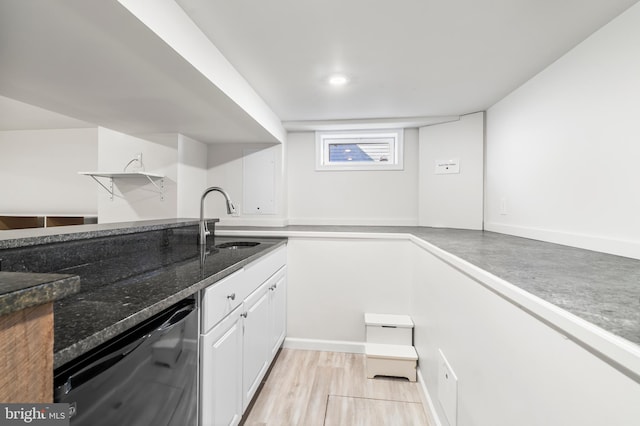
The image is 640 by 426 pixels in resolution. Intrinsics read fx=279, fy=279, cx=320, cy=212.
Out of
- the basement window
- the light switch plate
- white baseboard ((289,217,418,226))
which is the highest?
the basement window

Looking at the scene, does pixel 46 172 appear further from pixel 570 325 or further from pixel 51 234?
pixel 570 325

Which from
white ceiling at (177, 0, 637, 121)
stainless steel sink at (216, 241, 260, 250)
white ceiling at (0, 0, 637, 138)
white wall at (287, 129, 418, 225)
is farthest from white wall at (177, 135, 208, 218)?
white ceiling at (177, 0, 637, 121)

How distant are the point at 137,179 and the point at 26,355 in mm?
2664

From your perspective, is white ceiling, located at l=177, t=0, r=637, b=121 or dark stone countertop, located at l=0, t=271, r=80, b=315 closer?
dark stone countertop, located at l=0, t=271, r=80, b=315

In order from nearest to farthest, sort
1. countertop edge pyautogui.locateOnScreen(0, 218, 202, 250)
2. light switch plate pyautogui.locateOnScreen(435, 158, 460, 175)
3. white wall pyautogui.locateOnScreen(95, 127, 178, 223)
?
countertop edge pyautogui.locateOnScreen(0, 218, 202, 250)
white wall pyautogui.locateOnScreen(95, 127, 178, 223)
light switch plate pyautogui.locateOnScreen(435, 158, 460, 175)

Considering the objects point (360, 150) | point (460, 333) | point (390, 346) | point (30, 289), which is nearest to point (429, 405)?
point (390, 346)

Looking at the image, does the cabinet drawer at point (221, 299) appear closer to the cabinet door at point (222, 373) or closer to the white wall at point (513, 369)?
the cabinet door at point (222, 373)

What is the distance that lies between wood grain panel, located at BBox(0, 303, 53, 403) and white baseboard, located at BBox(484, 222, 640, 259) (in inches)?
76.6

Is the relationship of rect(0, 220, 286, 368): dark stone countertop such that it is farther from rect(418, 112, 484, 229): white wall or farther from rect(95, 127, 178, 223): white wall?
rect(418, 112, 484, 229): white wall

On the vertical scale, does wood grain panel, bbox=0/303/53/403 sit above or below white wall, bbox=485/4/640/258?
below

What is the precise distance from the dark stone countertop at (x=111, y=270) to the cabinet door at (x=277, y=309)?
1.72ft

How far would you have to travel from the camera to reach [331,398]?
1.83 metres

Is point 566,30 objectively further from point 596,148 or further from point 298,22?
point 298,22

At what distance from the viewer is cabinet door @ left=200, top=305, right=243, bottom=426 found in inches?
45.4
